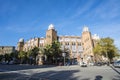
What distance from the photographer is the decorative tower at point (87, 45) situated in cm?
10845

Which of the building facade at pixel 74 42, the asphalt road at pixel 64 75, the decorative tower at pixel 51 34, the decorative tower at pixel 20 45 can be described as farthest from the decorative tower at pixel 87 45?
the asphalt road at pixel 64 75

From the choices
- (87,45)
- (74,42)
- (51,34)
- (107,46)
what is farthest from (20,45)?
(107,46)

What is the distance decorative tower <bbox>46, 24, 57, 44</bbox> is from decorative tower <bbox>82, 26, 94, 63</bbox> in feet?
65.7

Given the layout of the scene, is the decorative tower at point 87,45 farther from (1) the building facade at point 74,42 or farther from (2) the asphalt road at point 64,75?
(2) the asphalt road at point 64,75

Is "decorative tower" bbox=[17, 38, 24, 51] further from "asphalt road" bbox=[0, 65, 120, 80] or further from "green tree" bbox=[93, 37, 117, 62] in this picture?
"asphalt road" bbox=[0, 65, 120, 80]

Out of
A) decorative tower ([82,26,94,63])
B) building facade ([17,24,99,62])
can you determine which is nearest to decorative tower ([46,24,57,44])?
building facade ([17,24,99,62])

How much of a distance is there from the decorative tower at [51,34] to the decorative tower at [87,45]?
2002 centimetres

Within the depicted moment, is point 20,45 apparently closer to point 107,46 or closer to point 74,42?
point 74,42

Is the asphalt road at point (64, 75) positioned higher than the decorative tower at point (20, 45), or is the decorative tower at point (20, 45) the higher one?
the decorative tower at point (20, 45)

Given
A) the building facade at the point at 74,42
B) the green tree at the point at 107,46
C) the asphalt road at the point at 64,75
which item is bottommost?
the asphalt road at the point at 64,75

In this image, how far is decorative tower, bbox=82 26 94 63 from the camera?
108 metres

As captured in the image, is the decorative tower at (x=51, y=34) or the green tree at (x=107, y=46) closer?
the green tree at (x=107, y=46)

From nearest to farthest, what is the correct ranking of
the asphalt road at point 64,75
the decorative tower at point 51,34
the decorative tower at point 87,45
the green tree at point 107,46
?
1. the asphalt road at point 64,75
2. the green tree at point 107,46
3. the decorative tower at point 87,45
4. the decorative tower at point 51,34

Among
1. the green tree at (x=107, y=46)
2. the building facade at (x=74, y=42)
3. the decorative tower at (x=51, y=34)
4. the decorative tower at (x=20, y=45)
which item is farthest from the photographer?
the decorative tower at (x=20, y=45)
